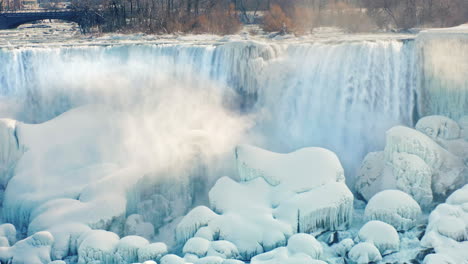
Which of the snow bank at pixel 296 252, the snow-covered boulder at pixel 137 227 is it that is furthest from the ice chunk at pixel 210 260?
the snow-covered boulder at pixel 137 227

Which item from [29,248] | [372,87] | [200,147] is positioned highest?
[372,87]

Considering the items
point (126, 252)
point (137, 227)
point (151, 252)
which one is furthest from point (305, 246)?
point (137, 227)

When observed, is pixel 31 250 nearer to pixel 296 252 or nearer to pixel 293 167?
pixel 296 252

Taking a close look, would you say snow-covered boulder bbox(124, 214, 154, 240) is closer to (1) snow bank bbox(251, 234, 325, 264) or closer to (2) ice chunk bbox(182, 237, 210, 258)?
(2) ice chunk bbox(182, 237, 210, 258)

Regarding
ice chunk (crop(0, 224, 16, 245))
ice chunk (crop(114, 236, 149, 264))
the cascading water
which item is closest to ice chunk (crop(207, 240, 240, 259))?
ice chunk (crop(114, 236, 149, 264))

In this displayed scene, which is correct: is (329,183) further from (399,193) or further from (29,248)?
(29,248)

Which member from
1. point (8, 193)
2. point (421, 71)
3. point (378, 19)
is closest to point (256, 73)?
point (421, 71)
